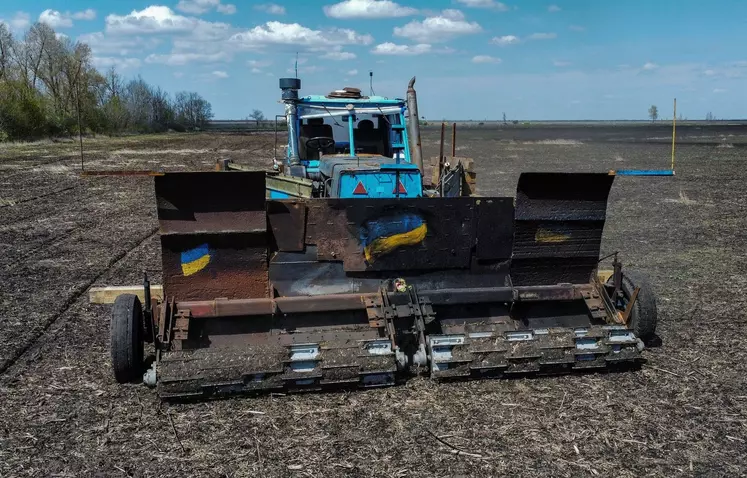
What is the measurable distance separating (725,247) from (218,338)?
8627mm

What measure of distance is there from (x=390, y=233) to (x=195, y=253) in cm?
162

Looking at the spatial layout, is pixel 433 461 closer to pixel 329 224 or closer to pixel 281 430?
pixel 281 430

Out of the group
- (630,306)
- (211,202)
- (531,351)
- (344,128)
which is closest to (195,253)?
(211,202)

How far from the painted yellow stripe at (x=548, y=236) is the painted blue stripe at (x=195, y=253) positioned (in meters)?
2.80

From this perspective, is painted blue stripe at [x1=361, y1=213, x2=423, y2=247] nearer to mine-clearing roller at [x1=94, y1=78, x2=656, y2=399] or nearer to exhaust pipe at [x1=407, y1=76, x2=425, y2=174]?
mine-clearing roller at [x1=94, y1=78, x2=656, y2=399]

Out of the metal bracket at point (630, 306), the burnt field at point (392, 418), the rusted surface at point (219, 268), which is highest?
the rusted surface at point (219, 268)

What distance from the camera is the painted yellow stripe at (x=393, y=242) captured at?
589cm

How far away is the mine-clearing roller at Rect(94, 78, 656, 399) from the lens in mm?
5102

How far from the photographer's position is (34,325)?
272 inches

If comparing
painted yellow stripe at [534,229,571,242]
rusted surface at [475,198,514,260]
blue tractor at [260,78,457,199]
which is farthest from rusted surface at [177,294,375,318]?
blue tractor at [260,78,457,199]

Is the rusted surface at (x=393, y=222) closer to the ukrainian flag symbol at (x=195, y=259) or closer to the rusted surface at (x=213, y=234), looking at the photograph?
the rusted surface at (x=213, y=234)

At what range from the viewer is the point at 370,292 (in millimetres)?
5934

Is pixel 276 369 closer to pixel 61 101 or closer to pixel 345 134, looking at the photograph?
pixel 345 134

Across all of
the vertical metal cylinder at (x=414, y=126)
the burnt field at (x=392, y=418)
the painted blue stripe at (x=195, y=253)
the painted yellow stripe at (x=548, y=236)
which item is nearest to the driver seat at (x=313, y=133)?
the vertical metal cylinder at (x=414, y=126)
